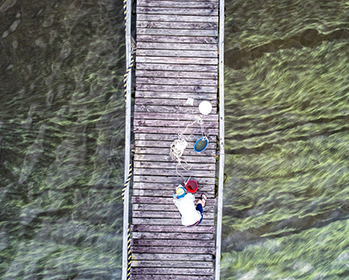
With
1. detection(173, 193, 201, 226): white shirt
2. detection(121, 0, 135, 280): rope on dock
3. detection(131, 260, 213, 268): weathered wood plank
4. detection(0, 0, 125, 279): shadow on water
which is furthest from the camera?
detection(0, 0, 125, 279): shadow on water

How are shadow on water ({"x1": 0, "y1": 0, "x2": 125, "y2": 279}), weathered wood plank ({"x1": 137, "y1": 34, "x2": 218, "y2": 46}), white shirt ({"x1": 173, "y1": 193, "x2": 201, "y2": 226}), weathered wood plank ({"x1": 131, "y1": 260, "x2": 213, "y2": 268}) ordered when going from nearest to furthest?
white shirt ({"x1": 173, "y1": 193, "x2": 201, "y2": 226}) < weathered wood plank ({"x1": 131, "y1": 260, "x2": 213, "y2": 268}) < weathered wood plank ({"x1": 137, "y1": 34, "x2": 218, "y2": 46}) < shadow on water ({"x1": 0, "y1": 0, "x2": 125, "y2": 279})

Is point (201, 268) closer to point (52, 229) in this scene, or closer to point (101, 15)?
point (52, 229)

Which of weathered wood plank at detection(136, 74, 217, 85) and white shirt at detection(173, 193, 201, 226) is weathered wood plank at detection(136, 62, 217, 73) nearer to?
weathered wood plank at detection(136, 74, 217, 85)

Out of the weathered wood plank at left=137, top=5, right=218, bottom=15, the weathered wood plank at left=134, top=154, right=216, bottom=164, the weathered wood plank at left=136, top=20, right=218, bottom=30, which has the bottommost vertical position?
the weathered wood plank at left=134, top=154, right=216, bottom=164

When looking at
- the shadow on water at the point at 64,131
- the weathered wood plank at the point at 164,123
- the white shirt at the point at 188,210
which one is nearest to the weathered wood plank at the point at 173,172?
the white shirt at the point at 188,210

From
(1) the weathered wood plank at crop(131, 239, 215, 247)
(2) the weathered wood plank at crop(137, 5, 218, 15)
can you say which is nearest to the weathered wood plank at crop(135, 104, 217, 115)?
(2) the weathered wood plank at crop(137, 5, 218, 15)

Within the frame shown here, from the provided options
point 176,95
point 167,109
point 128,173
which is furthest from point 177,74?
point 128,173

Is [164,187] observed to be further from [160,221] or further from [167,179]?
[160,221]

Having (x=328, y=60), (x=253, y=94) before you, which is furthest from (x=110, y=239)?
(x=328, y=60)
